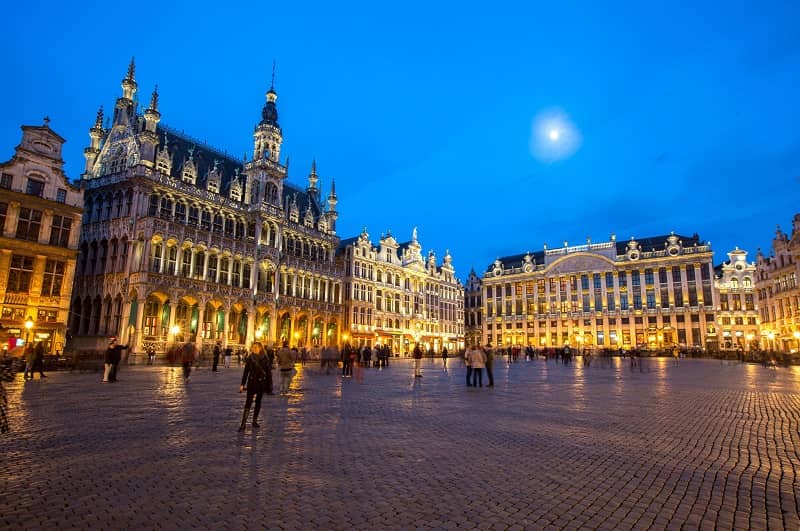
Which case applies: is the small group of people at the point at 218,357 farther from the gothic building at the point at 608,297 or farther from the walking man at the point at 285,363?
the gothic building at the point at 608,297

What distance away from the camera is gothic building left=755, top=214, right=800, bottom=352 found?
59.1m

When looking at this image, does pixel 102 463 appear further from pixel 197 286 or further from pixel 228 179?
pixel 228 179

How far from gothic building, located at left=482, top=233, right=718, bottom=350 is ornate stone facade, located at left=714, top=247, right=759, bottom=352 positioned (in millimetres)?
2448

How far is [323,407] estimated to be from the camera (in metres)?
13.6

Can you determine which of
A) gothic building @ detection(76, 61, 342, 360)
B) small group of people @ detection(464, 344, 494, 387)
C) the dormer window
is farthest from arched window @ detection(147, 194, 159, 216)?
small group of people @ detection(464, 344, 494, 387)

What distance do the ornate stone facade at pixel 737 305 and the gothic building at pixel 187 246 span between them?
72276 millimetres

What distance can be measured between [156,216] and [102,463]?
137 ft

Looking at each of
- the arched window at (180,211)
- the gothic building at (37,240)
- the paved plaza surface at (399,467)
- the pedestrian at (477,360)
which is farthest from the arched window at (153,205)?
the pedestrian at (477,360)

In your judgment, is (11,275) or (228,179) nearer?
(11,275)

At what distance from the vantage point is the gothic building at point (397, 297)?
236 feet

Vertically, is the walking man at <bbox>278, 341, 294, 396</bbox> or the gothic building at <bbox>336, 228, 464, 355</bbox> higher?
the gothic building at <bbox>336, 228, 464, 355</bbox>

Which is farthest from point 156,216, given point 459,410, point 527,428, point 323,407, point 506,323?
point 506,323

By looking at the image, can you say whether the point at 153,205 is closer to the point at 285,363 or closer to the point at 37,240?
the point at 37,240

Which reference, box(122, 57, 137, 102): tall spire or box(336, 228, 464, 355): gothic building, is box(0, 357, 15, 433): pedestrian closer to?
box(122, 57, 137, 102): tall spire
